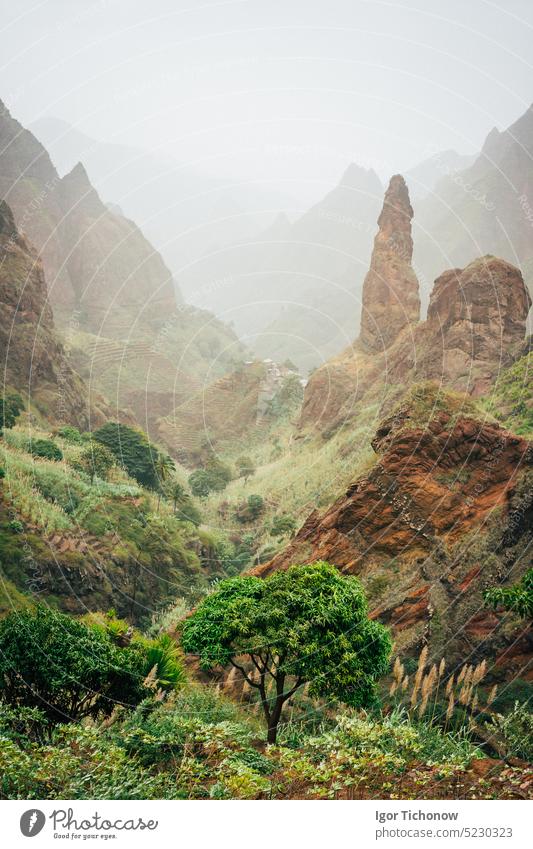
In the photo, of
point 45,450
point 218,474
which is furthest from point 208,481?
point 45,450

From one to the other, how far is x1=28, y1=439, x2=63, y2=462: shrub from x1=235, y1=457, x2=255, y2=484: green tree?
2105 centimetres

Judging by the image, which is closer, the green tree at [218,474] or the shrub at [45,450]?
the shrub at [45,450]

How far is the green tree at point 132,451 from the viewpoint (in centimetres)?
4828

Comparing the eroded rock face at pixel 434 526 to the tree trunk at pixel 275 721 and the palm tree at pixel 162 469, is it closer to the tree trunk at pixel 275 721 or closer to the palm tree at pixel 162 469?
the tree trunk at pixel 275 721

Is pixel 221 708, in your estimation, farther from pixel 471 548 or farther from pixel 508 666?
pixel 471 548

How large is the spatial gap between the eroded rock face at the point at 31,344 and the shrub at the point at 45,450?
1208 centimetres

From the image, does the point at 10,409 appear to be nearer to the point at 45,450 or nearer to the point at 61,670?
the point at 45,450

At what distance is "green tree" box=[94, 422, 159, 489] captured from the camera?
48281mm

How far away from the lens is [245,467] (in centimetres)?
6000

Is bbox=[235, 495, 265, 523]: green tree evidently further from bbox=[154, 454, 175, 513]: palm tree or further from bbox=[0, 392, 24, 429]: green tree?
bbox=[0, 392, 24, 429]: green tree

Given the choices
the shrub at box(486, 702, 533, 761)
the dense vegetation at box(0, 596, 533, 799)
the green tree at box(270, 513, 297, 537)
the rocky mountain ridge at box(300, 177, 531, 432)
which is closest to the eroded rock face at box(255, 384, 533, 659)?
the dense vegetation at box(0, 596, 533, 799)

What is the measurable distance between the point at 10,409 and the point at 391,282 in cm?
4160

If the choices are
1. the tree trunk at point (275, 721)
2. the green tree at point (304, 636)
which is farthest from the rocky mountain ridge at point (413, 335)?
the tree trunk at point (275, 721)

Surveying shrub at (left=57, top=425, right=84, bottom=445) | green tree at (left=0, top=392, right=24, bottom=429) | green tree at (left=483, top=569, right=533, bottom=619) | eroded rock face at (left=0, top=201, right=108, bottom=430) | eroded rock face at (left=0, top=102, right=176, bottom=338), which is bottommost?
shrub at (left=57, top=425, right=84, bottom=445)
